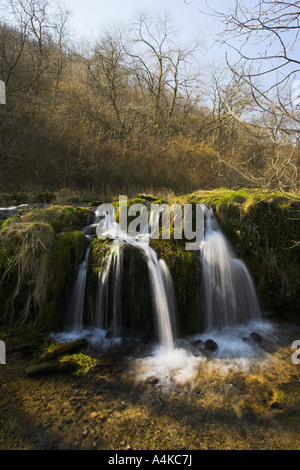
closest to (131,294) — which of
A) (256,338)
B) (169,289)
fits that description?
(169,289)

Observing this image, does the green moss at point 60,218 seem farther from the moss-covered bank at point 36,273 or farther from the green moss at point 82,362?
the green moss at point 82,362

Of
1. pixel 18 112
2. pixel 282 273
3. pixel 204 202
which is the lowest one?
pixel 282 273

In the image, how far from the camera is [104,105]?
15.2 m

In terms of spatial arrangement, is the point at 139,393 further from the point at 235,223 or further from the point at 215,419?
the point at 235,223

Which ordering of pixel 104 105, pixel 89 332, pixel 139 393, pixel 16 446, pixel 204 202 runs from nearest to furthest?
pixel 16 446 < pixel 139 393 < pixel 89 332 < pixel 204 202 < pixel 104 105

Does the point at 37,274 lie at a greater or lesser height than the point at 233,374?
greater

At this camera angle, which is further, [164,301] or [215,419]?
[164,301]

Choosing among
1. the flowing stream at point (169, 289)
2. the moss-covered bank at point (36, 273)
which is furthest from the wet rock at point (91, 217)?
the moss-covered bank at point (36, 273)

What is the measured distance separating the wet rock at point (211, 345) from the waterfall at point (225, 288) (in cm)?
58

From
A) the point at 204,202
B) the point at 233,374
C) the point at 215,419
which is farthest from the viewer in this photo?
the point at 204,202

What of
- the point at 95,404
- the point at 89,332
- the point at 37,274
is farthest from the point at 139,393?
the point at 37,274

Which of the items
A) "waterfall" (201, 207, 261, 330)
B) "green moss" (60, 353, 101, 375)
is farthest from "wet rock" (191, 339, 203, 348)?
"green moss" (60, 353, 101, 375)

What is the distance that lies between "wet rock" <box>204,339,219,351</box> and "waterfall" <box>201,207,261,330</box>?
0.58 meters

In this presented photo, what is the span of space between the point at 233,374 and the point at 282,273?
2.71m
